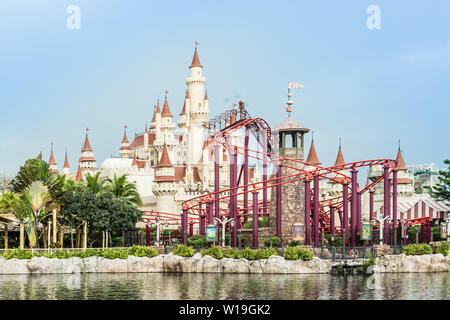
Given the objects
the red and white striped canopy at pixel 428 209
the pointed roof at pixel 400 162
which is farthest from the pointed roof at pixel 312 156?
the red and white striped canopy at pixel 428 209

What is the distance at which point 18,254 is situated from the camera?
3828 cm

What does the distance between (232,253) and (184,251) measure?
2544 mm

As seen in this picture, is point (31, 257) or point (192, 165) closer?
point (31, 257)

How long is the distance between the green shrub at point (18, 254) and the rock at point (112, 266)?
348 centimetres

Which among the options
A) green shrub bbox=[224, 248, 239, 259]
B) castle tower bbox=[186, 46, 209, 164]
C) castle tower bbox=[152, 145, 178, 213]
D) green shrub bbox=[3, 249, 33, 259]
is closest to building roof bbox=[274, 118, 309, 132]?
green shrub bbox=[224, 248, 239, 259]

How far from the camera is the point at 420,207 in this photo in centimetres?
6003

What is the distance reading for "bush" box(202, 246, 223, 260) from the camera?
1444 inches

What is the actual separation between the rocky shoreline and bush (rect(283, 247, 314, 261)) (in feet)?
0.57

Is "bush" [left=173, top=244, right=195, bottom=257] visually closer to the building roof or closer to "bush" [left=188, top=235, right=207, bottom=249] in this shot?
"bush" [left=188, top=235, right=207, bottom=249]

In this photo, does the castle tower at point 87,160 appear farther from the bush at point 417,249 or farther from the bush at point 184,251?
the bush at point 417,249

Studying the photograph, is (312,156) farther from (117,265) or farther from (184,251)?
(117,265)
